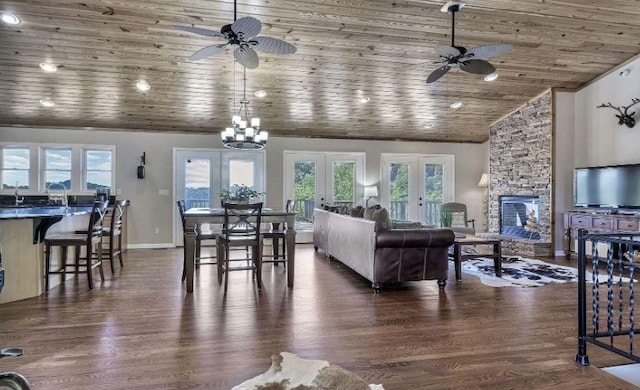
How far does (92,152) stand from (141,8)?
13.9ft

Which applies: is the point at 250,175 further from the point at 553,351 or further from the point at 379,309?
the point at 553,351

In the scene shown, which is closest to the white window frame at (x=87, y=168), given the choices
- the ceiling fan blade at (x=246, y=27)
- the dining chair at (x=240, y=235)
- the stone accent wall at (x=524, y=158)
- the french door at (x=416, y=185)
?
the dining chair at (x=240, y=235)

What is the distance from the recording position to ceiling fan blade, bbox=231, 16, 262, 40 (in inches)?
117

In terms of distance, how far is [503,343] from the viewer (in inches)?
109

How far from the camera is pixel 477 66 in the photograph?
162 inches

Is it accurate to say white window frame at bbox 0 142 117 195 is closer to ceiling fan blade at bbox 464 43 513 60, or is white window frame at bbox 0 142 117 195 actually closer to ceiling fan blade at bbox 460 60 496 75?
ceiling fan blade at bbox 460 60 496 75

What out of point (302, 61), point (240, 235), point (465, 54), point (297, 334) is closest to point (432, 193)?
point (302, 61)

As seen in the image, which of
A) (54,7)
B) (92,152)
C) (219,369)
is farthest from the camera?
(92,152)

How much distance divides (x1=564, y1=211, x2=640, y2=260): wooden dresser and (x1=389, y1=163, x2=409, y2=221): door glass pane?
3.24 m

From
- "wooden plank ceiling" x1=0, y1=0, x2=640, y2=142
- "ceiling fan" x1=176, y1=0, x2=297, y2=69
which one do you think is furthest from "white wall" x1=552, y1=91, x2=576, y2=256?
"ceiling fan" x1=176, y1=0, x2=297, y2=69

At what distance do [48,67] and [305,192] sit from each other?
4.88 m

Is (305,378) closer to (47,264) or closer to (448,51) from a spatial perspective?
(448,51)

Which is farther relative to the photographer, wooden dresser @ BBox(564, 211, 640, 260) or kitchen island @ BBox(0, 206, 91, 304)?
wooden dresser @ BBox(564, 211, 640, 260)

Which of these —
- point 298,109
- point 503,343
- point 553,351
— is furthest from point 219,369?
point 298,109
